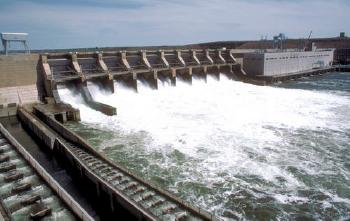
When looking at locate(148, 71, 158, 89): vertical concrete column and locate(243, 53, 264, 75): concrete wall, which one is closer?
locate(148, 71, 158, 89): vertical concrete column

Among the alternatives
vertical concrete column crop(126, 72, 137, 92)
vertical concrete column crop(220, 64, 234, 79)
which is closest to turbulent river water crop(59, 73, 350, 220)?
vertical concrete column crop(126, 72, 137, 92)

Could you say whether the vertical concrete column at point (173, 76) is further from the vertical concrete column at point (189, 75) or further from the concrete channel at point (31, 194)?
the concrete channel at point (31, 194)

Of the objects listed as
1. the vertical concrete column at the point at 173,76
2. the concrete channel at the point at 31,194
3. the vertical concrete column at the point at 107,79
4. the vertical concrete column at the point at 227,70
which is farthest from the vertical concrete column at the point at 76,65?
the vertical concrete column at the point at 227,70

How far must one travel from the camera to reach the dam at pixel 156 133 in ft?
39.7

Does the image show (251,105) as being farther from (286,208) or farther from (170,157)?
(286,208)

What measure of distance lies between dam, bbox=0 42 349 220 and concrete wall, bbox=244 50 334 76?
332 inches

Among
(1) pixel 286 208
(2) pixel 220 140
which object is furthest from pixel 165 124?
(1) pixel 286 208

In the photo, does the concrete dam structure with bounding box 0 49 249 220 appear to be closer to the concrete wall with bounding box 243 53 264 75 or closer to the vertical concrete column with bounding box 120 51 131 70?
the vertical concrete column with bounding box 120 51 131 70

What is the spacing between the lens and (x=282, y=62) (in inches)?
2167

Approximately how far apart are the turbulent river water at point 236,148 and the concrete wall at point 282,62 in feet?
57.1

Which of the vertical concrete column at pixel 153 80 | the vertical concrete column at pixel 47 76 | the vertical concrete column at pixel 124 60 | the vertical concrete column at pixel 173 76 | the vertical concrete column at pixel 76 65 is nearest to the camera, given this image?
the vertical concrete column at pixel 47 76

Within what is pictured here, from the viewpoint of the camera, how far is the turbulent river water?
42.5 ft

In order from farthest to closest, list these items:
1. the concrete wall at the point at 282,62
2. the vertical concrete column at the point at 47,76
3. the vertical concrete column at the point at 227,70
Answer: the concrete wall at the point at 282,62 < the vertical concrete column at the point at 227,70 < the vertical concrete column at the point at 47,76

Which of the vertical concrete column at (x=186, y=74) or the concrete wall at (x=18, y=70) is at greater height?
the concrete wall at (x=18, y=70)
